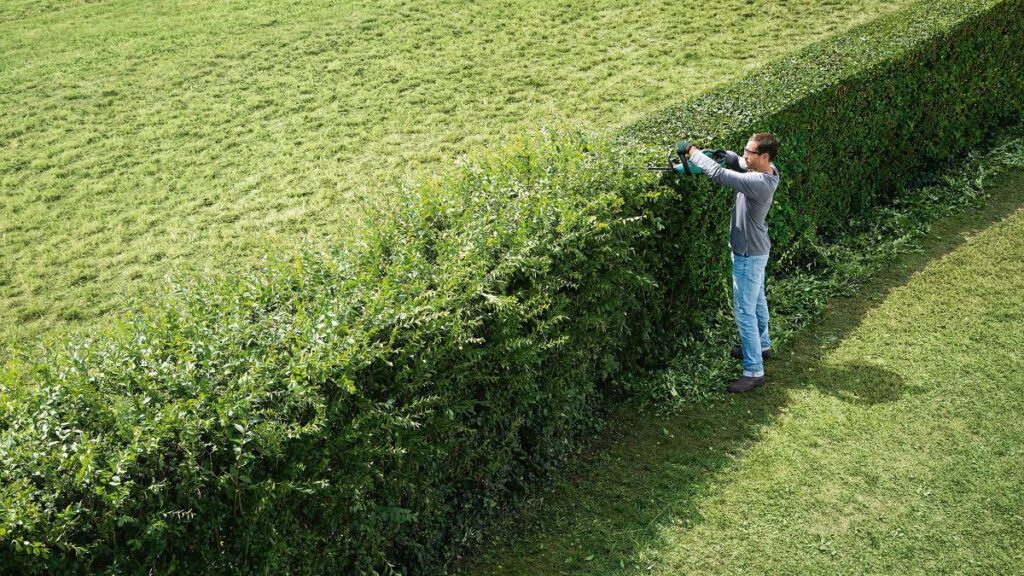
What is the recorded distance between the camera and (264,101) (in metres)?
14.1

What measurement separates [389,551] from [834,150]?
6.74 m

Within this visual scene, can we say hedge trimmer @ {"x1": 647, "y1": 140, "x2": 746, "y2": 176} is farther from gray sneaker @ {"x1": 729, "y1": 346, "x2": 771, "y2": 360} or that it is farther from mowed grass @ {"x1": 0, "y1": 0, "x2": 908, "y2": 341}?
mowed grass @ {"x1": 0, "y1": 0, "x2": 908, "y2": 341}

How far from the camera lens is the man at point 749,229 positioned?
6.98 meters

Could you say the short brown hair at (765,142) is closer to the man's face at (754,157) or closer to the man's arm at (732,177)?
the man's face at (754,157)

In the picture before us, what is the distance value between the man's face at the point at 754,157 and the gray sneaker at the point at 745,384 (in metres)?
1.82

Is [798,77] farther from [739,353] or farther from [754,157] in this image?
[739,353]

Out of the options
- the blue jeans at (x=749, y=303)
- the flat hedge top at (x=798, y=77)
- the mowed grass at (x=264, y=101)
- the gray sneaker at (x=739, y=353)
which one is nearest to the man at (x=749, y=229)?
the blue jeans at (x=749, y=303)

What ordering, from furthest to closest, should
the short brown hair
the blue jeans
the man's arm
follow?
the blue jeans
the short brown hair
the man's arm

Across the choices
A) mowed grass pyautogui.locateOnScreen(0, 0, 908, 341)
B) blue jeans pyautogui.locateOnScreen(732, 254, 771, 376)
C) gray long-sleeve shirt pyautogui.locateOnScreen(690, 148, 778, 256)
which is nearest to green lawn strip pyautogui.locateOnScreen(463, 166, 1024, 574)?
blue jeans pyautogui.locateOnScreen(732, 254, 771, 376)

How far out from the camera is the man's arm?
6.92m

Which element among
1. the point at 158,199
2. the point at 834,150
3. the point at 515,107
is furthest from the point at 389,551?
the point at 515,107

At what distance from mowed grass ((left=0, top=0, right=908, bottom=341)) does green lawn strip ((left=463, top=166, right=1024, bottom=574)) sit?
4.69 m

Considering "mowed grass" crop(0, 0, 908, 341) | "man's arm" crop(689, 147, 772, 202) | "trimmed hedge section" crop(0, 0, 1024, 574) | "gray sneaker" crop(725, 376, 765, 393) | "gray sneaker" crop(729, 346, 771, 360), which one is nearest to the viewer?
"trimmed hedge section" crop(0, 0, 1024, 574)

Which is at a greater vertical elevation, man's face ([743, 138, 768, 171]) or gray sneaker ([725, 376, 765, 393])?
man's face ([743, 138, 768, 171])
